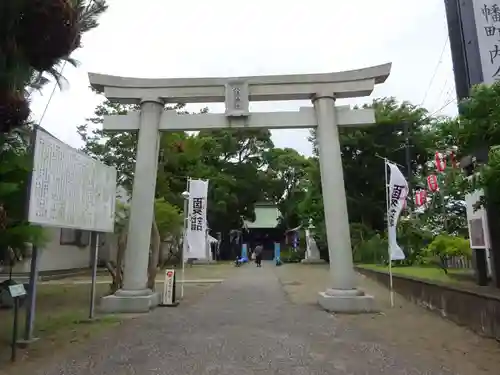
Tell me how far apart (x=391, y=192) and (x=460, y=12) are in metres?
4.20

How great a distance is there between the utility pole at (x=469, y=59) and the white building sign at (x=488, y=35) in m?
0.03

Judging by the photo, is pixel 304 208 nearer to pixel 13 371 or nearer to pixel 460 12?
pixel 460 12

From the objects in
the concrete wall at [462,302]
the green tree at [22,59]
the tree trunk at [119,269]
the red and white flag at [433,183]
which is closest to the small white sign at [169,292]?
the tree trunk at [119,269]

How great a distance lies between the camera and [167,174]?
84.5ft

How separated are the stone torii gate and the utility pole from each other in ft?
5.06

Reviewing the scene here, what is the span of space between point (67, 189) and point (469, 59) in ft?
26.9

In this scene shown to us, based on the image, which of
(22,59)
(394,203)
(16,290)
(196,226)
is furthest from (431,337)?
(22,59)

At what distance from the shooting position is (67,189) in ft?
22.3

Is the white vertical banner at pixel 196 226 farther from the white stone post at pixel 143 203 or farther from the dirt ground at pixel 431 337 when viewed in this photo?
the dirt ground at pixel 431 337

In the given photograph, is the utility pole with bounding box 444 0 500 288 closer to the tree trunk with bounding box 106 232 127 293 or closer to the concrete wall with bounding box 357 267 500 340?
the concrete wall with bounding box 357 267 500 340

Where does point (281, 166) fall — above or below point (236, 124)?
above

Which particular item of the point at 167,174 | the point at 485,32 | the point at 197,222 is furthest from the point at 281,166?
the point at 485,32

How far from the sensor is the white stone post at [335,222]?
9648mm

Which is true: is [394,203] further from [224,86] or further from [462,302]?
[224,86]
